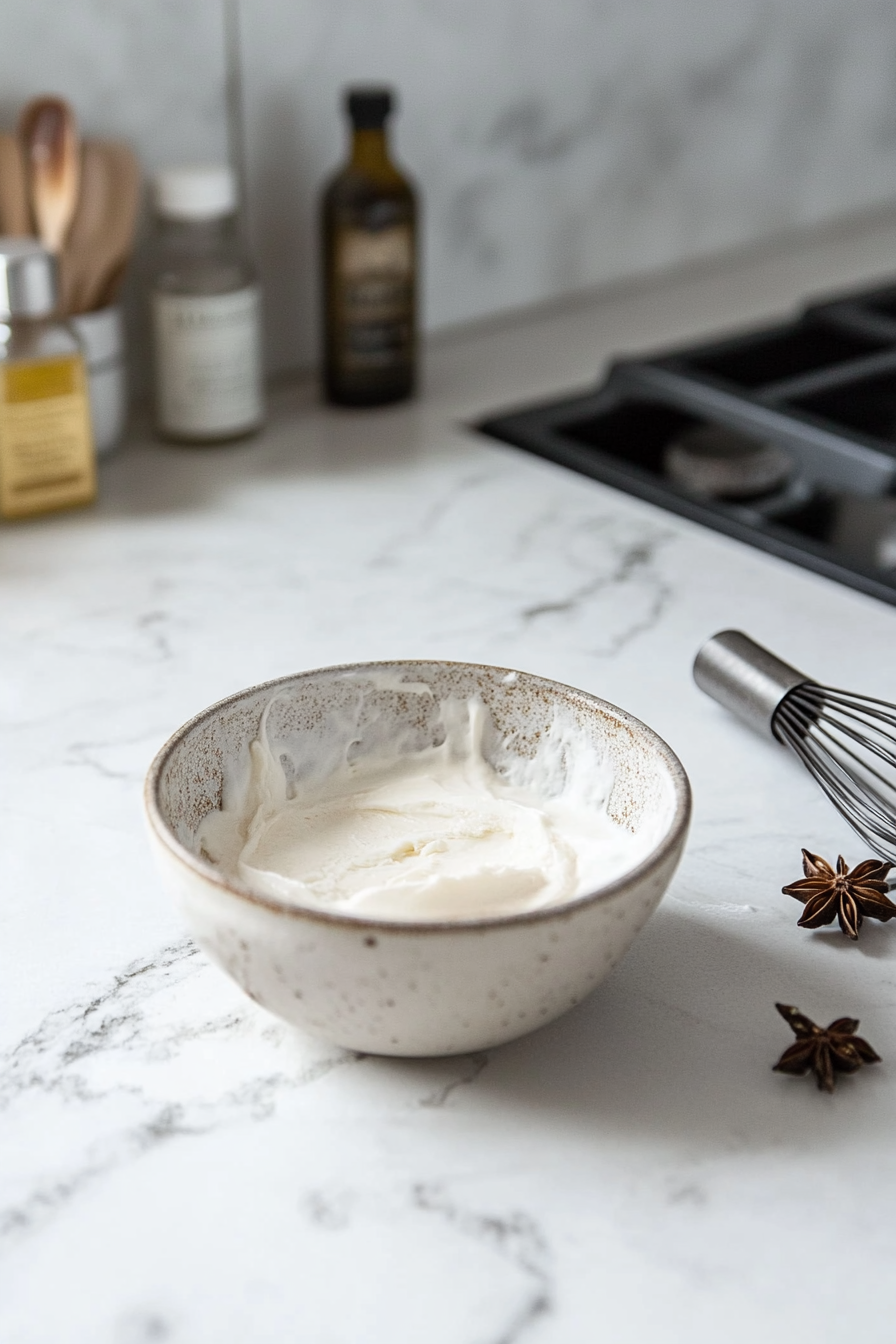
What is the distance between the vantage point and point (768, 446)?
1.03 metres

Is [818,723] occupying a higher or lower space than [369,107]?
lower

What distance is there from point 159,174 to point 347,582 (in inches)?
12.2

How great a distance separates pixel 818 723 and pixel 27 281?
0.48 metres

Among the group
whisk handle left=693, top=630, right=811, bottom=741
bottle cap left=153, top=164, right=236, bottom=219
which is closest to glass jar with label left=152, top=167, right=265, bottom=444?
bottle cap left=153, top=164, right=236, bottom=219

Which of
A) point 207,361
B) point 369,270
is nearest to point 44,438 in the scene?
point 207,361

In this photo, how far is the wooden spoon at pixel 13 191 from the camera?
0.91 metres

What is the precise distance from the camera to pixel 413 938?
Answer: 1.33 ft

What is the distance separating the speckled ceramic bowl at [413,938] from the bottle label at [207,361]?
0.50 meters

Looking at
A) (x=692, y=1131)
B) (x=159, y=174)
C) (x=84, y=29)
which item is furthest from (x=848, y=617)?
(x=84, y=29)

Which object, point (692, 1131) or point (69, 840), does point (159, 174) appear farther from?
point (692, 1131)

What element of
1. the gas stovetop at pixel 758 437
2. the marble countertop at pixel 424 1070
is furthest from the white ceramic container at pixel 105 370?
the gas stovetop at pixel 758 437

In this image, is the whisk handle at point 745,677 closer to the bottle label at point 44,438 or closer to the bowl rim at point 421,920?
the bowl rim at point 421,920

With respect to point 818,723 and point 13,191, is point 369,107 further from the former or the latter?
point 818,723

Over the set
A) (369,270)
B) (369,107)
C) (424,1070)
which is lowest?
(424,1070)
